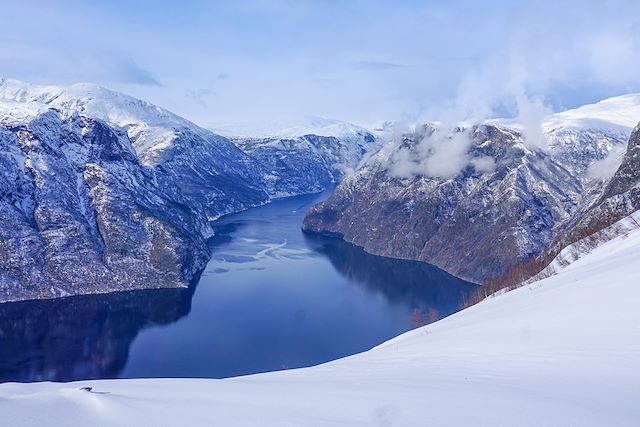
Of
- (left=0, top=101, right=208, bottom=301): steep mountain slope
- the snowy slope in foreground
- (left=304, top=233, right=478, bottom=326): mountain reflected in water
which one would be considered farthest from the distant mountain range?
the snowy slope in foreground

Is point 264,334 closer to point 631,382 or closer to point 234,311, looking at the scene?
point 234,311

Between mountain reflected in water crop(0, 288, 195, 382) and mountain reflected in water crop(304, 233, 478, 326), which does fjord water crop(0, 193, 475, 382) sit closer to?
mountain reflected in water crop(0, 288, 195, 382)

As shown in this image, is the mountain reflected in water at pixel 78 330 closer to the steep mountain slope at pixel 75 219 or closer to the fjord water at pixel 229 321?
the fjord water at pixel 229 321

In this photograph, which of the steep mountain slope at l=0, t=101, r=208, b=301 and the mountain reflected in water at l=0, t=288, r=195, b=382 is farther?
the steep mountain slope at l=0, t=101, r=208, b=301

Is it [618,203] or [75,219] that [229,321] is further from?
[618,203]

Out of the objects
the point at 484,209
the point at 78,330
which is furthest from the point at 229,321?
the point at 484,209

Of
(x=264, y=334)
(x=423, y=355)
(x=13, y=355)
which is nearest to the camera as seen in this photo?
(x=423, y=355)

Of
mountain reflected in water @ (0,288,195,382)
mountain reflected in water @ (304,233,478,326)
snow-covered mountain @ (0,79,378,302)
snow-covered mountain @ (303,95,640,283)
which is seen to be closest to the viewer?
mountain reflected in water @ (0,288,195,382)

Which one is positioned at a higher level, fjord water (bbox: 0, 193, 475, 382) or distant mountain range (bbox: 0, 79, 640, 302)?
distant mountain range (bbox: 0, 79, 640, 302)

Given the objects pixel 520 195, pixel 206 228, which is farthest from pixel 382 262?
pixel 206 228
